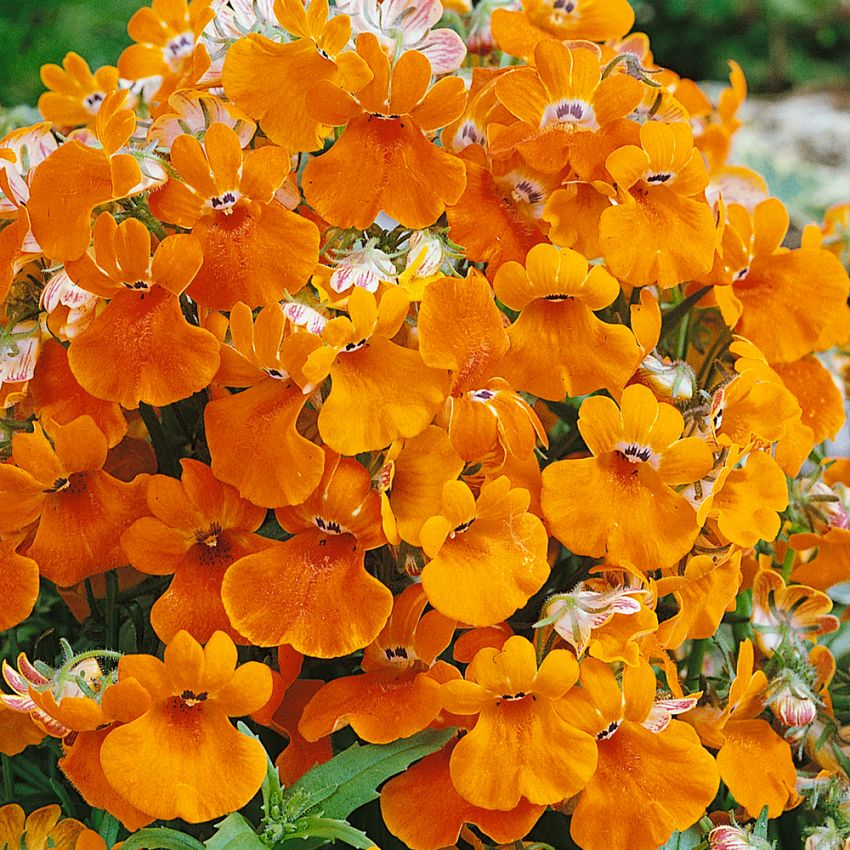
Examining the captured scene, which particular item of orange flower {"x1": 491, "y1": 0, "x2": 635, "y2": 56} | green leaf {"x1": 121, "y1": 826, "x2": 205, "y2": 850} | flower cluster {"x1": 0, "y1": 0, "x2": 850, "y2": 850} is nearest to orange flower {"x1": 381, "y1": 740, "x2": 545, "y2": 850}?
flower cluster {"x1": 0, "y1": 0, "x2": 850, "y2": 850}

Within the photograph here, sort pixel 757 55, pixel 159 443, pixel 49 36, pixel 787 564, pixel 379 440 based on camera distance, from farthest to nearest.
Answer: pixel 757 55
pixel 49 36
pixel 787 564
pixel 159 443
pixel 379 440

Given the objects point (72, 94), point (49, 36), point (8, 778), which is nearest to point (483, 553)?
point (8, 778)

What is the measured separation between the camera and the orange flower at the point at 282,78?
0.63 metres

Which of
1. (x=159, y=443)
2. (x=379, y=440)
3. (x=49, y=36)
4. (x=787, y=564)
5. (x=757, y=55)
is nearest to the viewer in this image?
(x=379, y=440)

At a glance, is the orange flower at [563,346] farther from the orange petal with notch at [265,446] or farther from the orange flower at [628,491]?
the orange petal with notch at [265,446]

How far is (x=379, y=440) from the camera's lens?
1.91 ft

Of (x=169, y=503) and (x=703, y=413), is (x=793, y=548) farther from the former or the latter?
(x=169, y=503)

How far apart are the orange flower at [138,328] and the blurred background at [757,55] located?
3.23ft

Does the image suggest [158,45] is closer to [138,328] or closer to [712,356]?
[138,328]

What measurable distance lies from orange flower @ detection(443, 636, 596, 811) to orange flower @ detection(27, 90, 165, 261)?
308mm

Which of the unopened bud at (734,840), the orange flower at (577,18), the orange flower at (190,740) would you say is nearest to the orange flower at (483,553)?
the orange flower at (190,740)

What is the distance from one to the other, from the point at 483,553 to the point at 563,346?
0.13m

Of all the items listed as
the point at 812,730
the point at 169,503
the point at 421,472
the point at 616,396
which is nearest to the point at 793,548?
the point at 812,730

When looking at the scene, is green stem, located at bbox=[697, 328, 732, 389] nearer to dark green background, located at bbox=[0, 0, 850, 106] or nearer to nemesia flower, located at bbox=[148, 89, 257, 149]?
nemesia flower, located at bbox=[148, 89, 257, 149]
